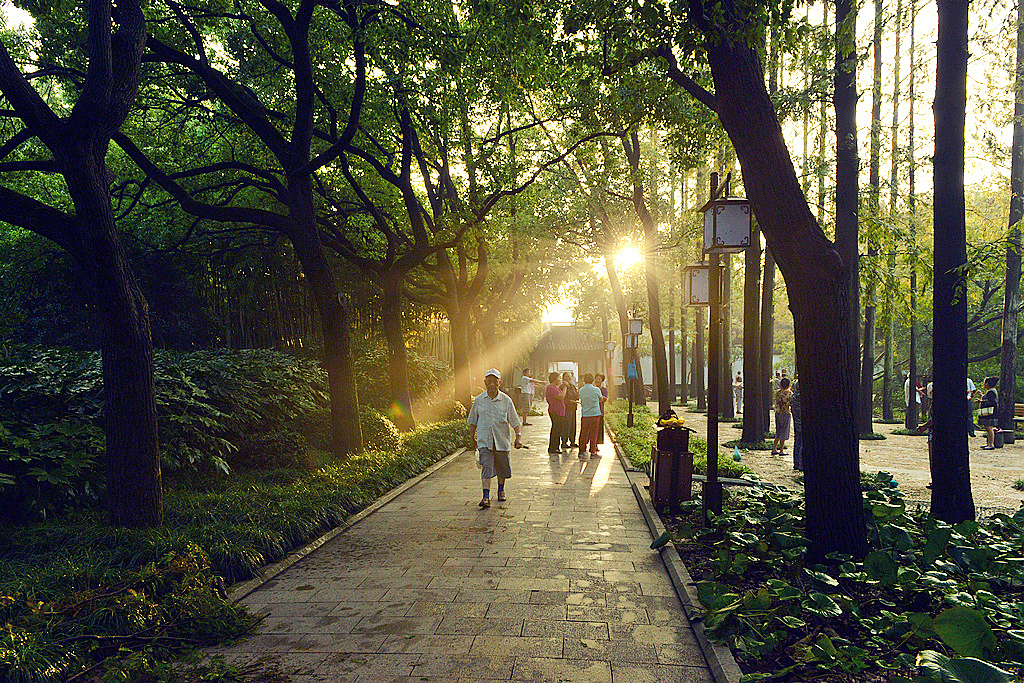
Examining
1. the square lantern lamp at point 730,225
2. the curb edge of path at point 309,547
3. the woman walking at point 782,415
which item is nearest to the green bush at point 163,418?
the curb edge of path at point 309,547

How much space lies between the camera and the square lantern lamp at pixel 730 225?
27.9ft

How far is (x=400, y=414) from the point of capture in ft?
58.3

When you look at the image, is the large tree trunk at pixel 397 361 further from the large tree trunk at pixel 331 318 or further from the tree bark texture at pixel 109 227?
the tree bark texture at pixel 109 227

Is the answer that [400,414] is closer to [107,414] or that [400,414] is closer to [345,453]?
[345,453]

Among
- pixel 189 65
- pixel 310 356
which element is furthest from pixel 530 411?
pixel 189 65

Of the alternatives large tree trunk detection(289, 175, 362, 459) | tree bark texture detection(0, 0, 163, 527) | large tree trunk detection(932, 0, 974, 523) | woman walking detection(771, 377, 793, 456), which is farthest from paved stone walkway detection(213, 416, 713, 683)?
woman walking detection(771, 377, 793, 456)

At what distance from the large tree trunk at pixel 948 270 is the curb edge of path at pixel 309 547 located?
6.91 m

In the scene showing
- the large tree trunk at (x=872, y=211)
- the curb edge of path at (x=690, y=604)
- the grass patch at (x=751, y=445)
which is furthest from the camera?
the grass patch at (x=751, y=445)

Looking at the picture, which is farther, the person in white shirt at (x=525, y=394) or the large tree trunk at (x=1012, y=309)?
the person in white shirt at (x=525, y=394)

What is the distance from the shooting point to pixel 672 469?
9195 mm

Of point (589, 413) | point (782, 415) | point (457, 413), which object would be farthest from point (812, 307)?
point (457, 413)

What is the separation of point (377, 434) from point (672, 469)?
23.7ft

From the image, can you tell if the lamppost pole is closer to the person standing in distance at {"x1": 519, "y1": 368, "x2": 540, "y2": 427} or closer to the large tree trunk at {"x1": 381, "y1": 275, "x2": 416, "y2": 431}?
the large tree trunk at {"x1": 381, "y1": 275, "x2": 416, "y2": 431}

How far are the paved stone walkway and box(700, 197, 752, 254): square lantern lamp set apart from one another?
12.1 ft
